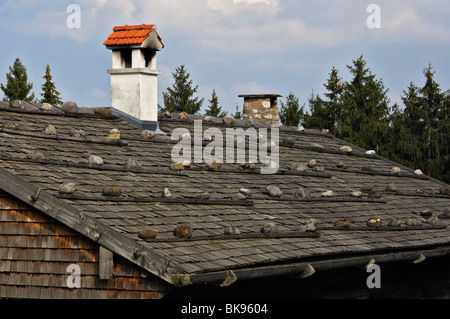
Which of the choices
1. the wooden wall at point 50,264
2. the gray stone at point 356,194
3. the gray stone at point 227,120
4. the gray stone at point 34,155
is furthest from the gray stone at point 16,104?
the gray stone at point 356,194

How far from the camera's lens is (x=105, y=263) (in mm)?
7801

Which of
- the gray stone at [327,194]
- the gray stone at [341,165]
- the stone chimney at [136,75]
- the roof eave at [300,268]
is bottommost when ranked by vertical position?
the roof eave at [300,268]

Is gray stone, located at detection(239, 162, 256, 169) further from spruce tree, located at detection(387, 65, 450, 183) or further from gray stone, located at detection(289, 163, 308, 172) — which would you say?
spruce tree, located at detection(387, 65, 450, 183)

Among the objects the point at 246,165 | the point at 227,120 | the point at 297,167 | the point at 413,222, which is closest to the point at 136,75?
the point at 227,120

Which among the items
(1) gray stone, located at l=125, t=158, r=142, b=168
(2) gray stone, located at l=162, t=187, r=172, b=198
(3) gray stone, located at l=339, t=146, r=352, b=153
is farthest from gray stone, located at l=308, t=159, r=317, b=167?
(2) gray stone, located at l=162, t=187, r=172, b=198

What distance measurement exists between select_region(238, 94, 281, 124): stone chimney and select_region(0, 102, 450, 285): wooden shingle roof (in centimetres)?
414

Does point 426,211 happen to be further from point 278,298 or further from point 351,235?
point 278,298

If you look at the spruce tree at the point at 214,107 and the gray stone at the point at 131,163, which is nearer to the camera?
the gray stone at the point at 131,163

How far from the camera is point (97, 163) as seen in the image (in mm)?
9867

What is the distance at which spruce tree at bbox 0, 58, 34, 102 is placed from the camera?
125ft

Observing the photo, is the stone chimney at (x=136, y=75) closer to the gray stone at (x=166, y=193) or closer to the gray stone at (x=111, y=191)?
the gray stone at (x=166, y=193)

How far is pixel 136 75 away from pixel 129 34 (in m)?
0.89

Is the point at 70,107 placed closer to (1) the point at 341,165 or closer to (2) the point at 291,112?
(1) the point at 341,165

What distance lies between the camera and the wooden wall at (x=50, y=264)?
7.84 meters
